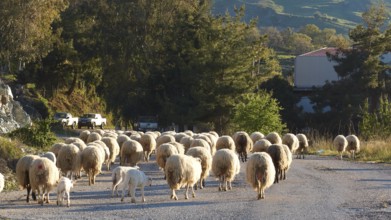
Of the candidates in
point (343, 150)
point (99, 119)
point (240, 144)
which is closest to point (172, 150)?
point (240, 144)

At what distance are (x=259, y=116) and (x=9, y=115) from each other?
1988cm

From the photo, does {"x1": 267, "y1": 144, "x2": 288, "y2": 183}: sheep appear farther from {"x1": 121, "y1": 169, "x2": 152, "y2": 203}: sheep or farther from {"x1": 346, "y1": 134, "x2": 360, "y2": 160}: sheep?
{"x1": 346, "y1": 134, "x2": 360, "y2": 160}: sheep

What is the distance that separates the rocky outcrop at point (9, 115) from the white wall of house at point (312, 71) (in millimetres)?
40256

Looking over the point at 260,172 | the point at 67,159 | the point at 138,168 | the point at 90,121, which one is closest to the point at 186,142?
the point at 138,168

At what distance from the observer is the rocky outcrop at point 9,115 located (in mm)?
32812

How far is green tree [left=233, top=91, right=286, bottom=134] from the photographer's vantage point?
159 feet

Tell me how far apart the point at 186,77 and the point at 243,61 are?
474cm

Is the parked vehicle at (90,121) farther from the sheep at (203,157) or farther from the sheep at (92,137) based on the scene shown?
the sheep at (203,157)

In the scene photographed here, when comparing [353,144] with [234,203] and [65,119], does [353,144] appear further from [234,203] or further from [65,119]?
[65,119]

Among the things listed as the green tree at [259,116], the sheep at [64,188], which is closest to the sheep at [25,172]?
the sheep at [64,188]

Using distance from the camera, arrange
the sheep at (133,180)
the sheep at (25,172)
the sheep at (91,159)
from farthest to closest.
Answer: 1. the sheep at (91,159)
2. the sheep at (25,172)
3. the sheep at (133,180)

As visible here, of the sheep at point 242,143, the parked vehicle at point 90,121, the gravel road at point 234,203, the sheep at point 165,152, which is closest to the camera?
the gravel road at point 234,203

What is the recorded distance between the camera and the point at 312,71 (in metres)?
74.2

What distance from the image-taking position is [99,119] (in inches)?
2378
